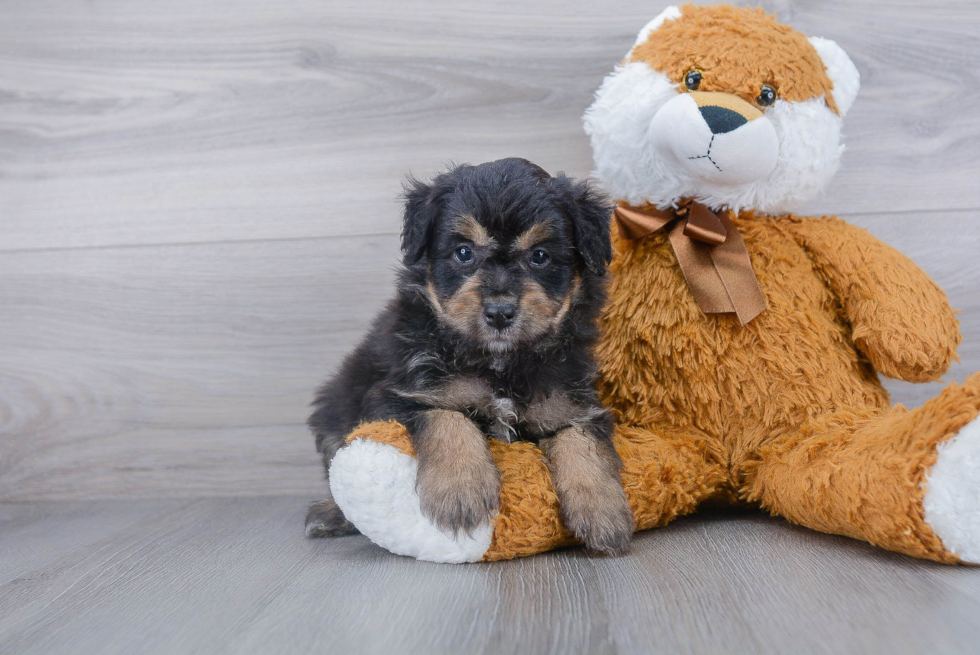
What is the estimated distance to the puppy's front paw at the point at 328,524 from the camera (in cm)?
195

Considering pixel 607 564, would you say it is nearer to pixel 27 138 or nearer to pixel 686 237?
pixel 686 237

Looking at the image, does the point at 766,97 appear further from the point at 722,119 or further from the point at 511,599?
the point at 511,599

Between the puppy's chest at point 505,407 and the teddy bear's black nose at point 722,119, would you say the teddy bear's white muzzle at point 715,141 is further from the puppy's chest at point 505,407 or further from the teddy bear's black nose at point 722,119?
the puppy's chest at point 505,407

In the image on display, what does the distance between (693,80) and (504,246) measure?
2.16ft

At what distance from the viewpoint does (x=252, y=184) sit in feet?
8.09

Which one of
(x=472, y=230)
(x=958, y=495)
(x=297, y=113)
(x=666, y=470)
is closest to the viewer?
(x=958, y=495)

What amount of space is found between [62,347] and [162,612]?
1.46 meters

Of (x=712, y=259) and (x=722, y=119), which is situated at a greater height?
(x=722, y=119)

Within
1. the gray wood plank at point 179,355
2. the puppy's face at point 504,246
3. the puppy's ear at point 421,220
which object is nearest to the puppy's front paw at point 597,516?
the puppy's face at point 504,246

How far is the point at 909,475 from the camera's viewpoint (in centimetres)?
141

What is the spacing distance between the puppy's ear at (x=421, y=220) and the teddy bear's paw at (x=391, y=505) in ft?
1.48

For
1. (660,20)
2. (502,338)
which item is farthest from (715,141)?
(502,338)

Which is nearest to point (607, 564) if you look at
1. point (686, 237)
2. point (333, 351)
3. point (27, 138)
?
point (686, 237)

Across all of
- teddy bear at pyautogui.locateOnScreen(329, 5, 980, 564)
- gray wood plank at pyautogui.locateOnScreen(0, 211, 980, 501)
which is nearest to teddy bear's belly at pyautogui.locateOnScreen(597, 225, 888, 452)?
teddy bear at pyautogui.locateOnScreen(329, 5, 980, 564)
